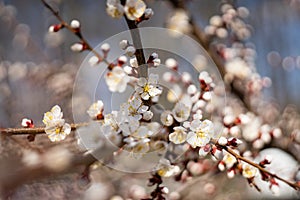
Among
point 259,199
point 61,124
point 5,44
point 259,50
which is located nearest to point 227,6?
point 259,50

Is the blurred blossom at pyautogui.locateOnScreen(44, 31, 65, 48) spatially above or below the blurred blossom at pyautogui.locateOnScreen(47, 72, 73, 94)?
above

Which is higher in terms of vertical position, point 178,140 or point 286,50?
point 286,50

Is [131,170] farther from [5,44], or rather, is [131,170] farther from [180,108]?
[5,44]

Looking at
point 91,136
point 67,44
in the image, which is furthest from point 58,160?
point 67,44

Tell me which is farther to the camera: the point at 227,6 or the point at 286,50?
the point at 286,50

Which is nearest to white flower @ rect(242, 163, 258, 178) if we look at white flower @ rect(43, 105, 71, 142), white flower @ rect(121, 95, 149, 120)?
white flower @ rect(121, 95, 149, 120)

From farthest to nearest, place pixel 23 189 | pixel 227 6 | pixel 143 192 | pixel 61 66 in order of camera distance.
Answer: pixel 61 66
pixel 227 6
pixel 143 192
pixel 23 189

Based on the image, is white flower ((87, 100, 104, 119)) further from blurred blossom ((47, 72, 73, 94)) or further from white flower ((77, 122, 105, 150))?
blurred blossom ((47, 72, 73, 94))
